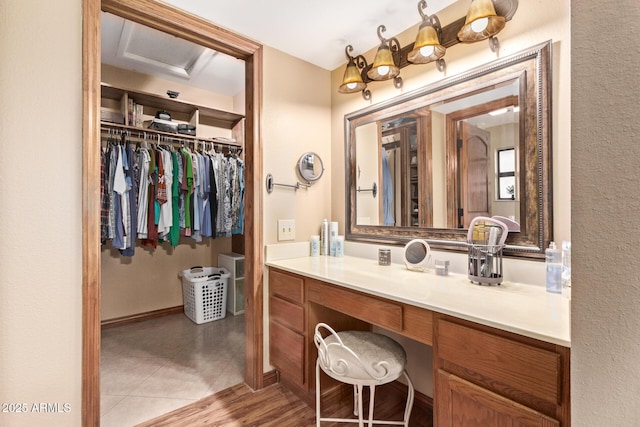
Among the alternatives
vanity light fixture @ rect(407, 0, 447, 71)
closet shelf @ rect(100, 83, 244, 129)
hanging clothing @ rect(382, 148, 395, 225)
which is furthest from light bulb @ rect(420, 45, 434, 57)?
closet shelf @ rect(100, 83, 244, 129)

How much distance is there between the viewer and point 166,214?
2695 mm

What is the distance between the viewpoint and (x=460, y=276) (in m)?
1.52

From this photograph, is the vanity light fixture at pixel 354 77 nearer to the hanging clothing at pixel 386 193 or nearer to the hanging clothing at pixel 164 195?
the hanging clothing at pixel 386 193

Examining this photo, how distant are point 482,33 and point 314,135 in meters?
1.22

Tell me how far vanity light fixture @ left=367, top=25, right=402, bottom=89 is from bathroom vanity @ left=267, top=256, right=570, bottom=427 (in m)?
1.16

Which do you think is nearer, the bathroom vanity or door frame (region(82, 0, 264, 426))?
the bathroom vanity

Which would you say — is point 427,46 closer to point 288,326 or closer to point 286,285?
point 286,285

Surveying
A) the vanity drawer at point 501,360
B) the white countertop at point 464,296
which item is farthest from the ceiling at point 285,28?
the vanity drawer at point 501,360

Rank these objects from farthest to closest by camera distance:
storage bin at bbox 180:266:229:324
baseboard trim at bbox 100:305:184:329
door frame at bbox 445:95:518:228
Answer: storage bin at bbox 180:266:229:324 → baseboard trim at bbox 100:305:184:329 → door frame at bbox 445:95:518:228

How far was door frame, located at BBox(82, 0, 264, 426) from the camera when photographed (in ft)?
4.56

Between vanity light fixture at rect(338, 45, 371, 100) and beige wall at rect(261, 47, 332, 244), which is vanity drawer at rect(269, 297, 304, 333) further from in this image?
vanity light fixture at rect(338, 45, 371, 100)

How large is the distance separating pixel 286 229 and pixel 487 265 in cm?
125

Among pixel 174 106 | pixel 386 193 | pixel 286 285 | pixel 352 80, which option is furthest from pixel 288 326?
pixel 174 106

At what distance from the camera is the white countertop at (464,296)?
0.88 metres
